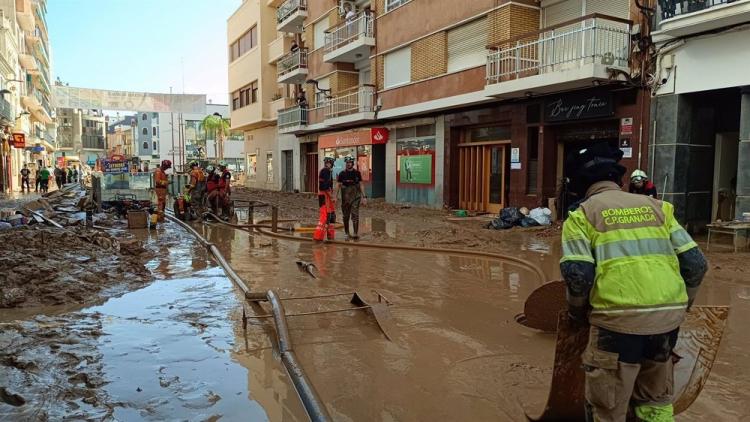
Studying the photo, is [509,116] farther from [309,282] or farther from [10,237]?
[10,237]

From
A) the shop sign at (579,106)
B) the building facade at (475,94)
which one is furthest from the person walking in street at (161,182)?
the shop sign at (579,106)

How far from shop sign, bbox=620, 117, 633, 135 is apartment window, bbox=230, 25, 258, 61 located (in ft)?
93.6

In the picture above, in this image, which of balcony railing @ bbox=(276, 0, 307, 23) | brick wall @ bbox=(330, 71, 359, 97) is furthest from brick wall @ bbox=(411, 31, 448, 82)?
balcony railing @ bbox=(276, 0, 307, 23)

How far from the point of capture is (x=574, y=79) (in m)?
12.3

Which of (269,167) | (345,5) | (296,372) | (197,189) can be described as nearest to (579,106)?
(197,189)

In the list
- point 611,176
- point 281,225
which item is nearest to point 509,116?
point 281,225

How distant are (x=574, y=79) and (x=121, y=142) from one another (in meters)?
117

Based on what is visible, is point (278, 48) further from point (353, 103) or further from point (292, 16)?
point (353, 103)

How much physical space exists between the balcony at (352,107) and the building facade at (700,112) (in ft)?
39.2

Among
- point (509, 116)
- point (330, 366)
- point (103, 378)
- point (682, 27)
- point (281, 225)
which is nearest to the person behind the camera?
point (103, 378)

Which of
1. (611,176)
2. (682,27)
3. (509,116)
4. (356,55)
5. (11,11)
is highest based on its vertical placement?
(11,11)

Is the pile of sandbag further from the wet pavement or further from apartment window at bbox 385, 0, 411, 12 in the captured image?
apartment window at bbox 385, 0, 411, 12

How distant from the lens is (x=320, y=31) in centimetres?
2792

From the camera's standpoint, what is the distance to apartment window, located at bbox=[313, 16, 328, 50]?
1071 inches
